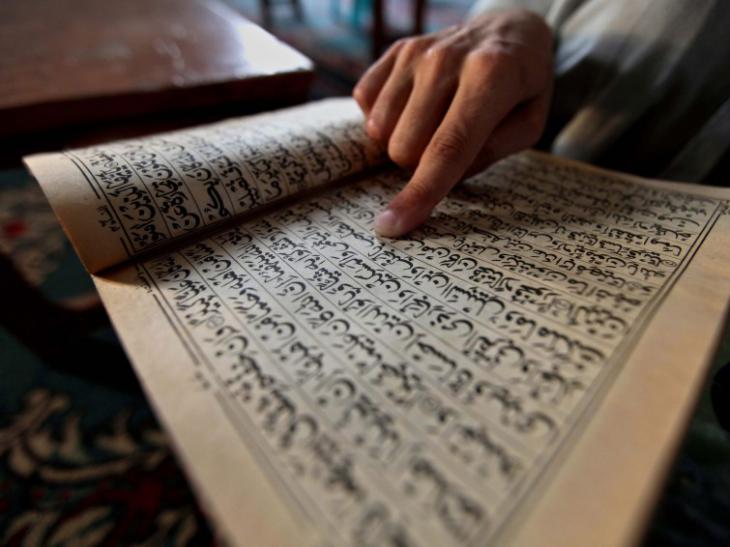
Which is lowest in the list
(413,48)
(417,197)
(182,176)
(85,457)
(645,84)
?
(85,457)

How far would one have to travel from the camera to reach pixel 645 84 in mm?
423

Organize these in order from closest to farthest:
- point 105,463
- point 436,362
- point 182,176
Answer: point 436,362
point 182,176
point 105,463

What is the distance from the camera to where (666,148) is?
458 mm

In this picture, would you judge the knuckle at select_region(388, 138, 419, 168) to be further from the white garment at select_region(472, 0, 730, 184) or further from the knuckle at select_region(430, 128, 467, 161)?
the white garment at select_region(472, 0, 730, 184)

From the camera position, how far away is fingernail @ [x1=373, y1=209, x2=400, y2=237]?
12.2 inches

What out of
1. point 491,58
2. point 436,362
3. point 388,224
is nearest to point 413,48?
point 491,58

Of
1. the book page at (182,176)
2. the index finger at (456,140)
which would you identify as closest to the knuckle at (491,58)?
the index finger at (456,140)

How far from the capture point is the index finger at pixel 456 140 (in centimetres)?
31

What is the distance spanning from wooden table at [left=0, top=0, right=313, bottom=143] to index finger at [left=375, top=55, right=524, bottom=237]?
25 centimetres

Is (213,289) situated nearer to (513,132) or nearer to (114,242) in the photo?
(114,242)

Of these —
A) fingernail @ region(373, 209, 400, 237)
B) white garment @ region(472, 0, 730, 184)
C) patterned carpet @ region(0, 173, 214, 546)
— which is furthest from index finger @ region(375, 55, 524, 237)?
patterned carpet @ region(0, 173, 214, 546)

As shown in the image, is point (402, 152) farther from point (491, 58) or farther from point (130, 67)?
point (130, 67)

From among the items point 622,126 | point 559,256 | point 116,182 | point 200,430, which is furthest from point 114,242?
point 622,126

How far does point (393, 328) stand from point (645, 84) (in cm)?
41
